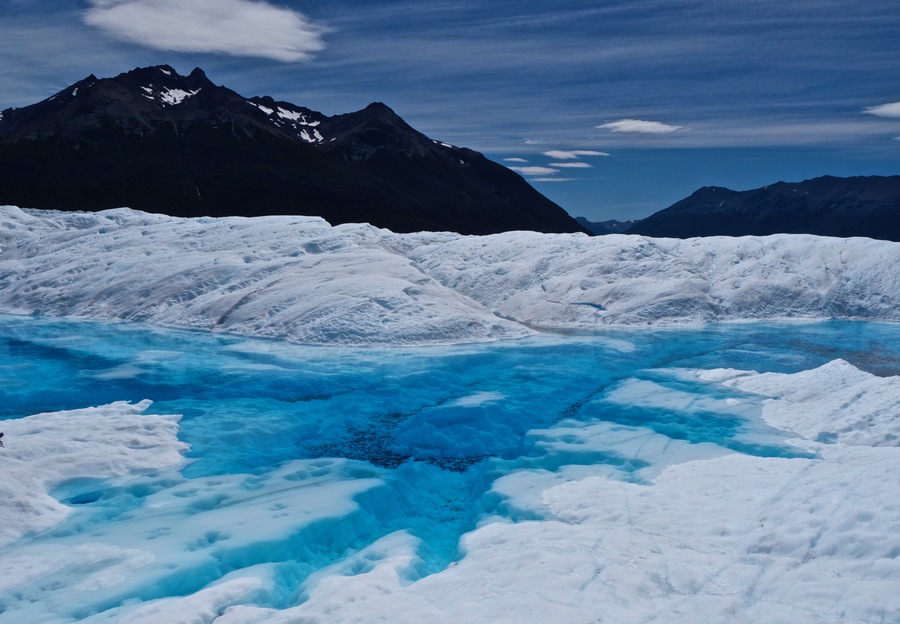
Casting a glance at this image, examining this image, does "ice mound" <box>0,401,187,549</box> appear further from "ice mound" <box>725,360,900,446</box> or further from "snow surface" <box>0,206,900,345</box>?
"ice mound" <box>725,360,900,446</box>

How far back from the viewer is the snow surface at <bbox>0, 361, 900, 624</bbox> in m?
8.23

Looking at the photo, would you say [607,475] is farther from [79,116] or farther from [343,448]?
[79,116]

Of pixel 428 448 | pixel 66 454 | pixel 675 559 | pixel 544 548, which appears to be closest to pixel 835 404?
pixel 675 559

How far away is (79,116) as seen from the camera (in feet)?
584

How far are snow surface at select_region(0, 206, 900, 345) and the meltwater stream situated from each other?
2565mm

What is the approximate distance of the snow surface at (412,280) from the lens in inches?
1209

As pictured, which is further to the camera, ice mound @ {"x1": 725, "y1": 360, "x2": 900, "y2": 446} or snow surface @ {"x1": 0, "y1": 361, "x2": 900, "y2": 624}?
ice mound @ {"x1": 725, "y1": 360, "x2": 900, "y2": 446}

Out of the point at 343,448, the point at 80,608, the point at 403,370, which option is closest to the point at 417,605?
the point at 80,608

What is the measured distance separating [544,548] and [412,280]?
2431 cm

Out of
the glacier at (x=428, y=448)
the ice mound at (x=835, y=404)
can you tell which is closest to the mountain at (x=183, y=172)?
the glacier at (x=428, y=448)

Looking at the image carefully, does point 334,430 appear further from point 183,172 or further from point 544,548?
point 183,172

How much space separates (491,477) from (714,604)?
22.3 ft

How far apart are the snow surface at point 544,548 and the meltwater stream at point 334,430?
10cm

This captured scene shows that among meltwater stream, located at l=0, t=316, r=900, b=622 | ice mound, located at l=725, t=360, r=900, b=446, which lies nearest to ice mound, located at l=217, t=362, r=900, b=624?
meltwater stream, located at l=0, t=316, r=900, b=622
